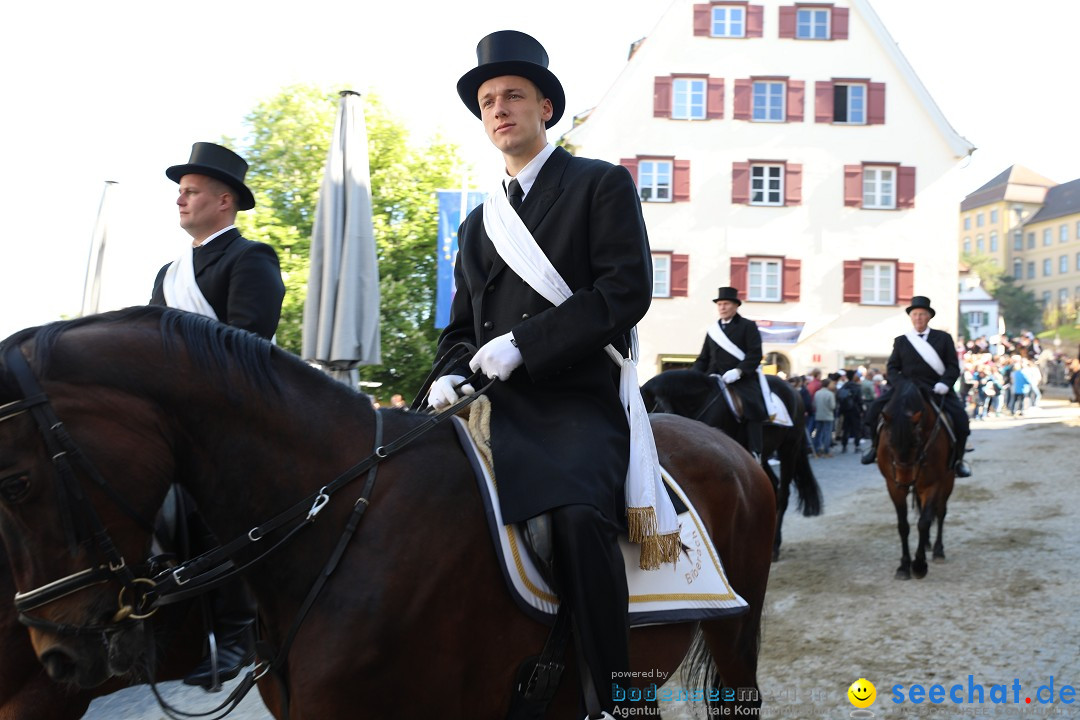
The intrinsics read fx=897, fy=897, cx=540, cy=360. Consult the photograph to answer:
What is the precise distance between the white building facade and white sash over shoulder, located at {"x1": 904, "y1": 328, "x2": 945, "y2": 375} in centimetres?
2246

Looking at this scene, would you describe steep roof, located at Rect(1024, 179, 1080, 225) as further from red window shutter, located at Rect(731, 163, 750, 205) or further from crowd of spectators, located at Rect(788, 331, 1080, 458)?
red window shutter, located at Rect(731, 163, 750, 205)

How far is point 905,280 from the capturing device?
32344 millimetres

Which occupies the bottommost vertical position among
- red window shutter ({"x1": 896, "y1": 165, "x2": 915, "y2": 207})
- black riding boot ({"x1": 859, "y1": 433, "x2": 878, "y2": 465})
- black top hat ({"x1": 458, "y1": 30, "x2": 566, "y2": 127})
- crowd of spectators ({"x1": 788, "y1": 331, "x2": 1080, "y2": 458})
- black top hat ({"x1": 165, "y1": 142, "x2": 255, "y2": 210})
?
crowd of spectators ({"x1": 788, "y1": 331, "x2": 1080, "y2": 458})

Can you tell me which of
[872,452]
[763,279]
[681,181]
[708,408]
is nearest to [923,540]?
[872,452]

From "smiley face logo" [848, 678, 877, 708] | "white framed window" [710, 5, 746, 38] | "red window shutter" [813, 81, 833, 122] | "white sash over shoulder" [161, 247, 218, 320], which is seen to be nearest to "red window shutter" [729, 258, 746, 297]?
"red window shutter" [813, 81, 833, 122]

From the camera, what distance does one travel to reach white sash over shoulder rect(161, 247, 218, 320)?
3777 mm

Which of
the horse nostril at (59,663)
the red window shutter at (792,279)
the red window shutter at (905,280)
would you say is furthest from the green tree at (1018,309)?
the horse nostril at (59,663)

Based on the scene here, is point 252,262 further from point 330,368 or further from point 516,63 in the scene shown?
point 330,368

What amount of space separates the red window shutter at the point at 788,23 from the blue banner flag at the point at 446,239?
21.4 meters

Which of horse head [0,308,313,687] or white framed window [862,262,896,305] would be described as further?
white framed window [862,262,896,305]

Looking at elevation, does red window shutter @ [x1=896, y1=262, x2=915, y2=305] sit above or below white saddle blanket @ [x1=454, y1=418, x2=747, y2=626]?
above

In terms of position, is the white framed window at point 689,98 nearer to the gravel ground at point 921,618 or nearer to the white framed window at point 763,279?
the white framed window at point 763,279

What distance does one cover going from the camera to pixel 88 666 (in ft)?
7.08

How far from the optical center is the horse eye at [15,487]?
6.89 feet
